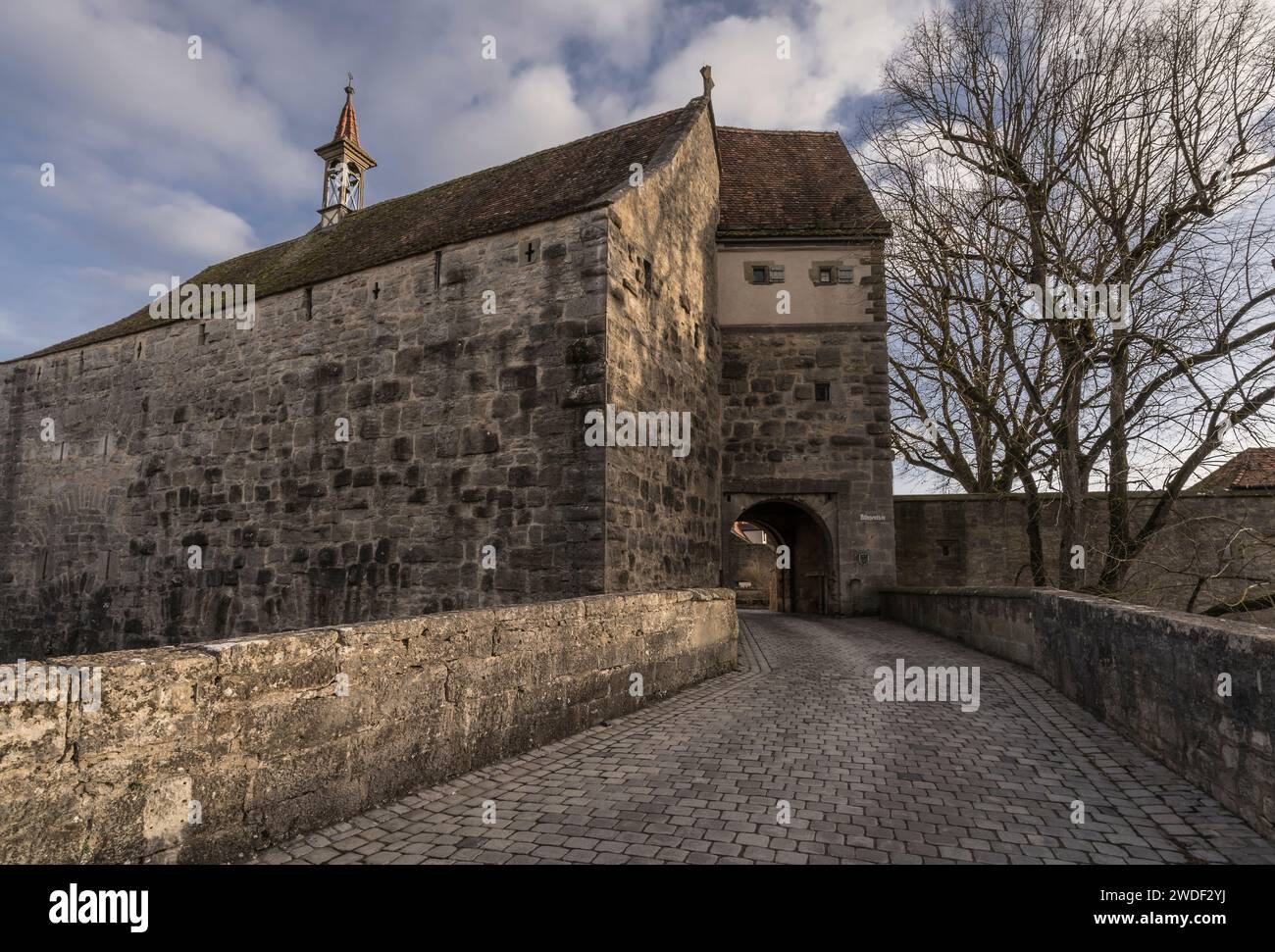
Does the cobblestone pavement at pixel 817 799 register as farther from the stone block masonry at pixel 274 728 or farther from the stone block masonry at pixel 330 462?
the stone block masonry at pixel 330 462

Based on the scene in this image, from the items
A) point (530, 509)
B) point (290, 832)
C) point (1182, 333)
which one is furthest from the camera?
point (1182, 333)

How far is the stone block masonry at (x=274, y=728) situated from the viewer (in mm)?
2398

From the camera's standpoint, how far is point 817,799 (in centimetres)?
386

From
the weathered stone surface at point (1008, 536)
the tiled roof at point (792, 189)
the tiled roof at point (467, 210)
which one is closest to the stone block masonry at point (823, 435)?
the weathered stone surface at point (1008, 536)

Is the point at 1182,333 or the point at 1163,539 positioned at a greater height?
the point at 1182,333

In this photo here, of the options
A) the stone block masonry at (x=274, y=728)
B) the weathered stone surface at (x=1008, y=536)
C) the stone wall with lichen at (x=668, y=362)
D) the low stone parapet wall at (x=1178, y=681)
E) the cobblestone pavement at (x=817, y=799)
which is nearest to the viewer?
the stone block masonry at (x=274, y=728)

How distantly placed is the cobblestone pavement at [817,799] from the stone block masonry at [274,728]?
184 mm

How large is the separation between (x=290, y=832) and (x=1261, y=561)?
60.1 ft

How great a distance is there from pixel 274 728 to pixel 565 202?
8668 millimetres

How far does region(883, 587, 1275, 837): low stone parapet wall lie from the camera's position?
3.43m

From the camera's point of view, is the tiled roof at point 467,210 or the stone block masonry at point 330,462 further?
the tiled roof at point 467,210
